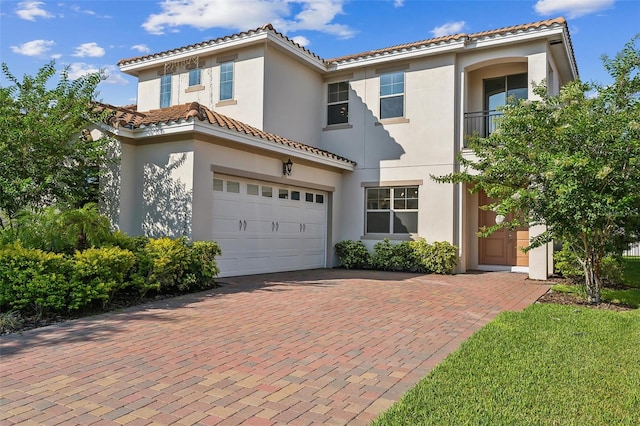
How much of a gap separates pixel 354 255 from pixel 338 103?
509 centimetres

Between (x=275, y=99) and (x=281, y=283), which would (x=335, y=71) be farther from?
(x=281, y=283)

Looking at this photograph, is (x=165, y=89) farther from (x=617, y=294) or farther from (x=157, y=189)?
(x=617, y=294)

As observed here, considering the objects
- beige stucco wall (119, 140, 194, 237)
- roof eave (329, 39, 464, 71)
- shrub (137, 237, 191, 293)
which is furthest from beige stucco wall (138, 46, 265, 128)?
shrub (137, 237, 191, 293)

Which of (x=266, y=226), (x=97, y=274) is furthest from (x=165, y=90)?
(x=97, y=274)

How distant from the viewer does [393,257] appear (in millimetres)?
13727

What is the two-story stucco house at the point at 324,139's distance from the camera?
10820 millimetres

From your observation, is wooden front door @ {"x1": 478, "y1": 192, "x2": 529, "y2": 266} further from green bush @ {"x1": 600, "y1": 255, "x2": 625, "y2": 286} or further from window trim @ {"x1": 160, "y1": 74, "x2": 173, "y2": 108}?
window trim @ {"x1": 160, "y1": 74, "x2": 173, "y2": 108}

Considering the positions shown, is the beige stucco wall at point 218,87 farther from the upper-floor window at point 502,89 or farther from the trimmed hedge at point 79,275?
the upper-floor window at point 502,89

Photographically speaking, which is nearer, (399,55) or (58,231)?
(58,231)

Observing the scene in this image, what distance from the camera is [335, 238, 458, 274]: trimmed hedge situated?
43.1 feet

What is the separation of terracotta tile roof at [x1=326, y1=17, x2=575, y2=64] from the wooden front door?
4657 mm

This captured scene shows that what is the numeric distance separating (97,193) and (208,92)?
5.36 meters

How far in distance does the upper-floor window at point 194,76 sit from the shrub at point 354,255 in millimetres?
6929

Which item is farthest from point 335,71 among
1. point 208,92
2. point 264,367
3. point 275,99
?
point 264,367
